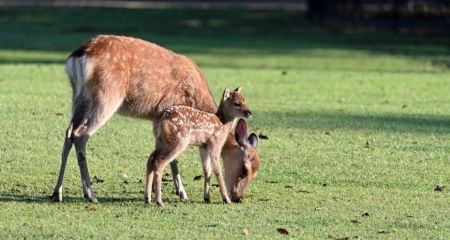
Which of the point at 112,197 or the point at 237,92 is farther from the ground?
the point at 237,92

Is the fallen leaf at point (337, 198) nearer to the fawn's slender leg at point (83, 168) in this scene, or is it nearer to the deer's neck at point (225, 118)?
the deer's neck at point (225, 118)

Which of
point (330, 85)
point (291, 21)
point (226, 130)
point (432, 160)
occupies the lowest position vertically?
point (291, 21)

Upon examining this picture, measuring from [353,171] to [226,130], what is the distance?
208 centimetres

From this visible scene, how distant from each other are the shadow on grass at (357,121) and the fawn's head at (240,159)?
14.8ft

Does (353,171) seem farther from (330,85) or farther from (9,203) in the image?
(330,85)

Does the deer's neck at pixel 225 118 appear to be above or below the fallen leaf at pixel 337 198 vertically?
above

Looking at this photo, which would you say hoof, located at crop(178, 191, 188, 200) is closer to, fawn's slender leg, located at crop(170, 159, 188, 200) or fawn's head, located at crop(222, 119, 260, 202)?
fawn's slender leg, located at crop(170, 159, 188, 200)

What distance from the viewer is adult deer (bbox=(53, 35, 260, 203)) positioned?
10484 mm

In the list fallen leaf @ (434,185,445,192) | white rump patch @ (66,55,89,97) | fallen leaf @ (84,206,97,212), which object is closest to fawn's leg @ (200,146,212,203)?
fallen leaf @ (84,206,97,212)

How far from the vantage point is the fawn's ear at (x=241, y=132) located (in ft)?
35.8

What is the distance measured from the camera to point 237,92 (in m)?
10.8

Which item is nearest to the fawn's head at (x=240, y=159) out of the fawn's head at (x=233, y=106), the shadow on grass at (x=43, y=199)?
the fawn's head at (x=233, y=106)

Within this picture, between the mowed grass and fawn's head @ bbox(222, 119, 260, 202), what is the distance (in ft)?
0.67

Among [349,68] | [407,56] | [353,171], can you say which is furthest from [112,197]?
[407,56]
